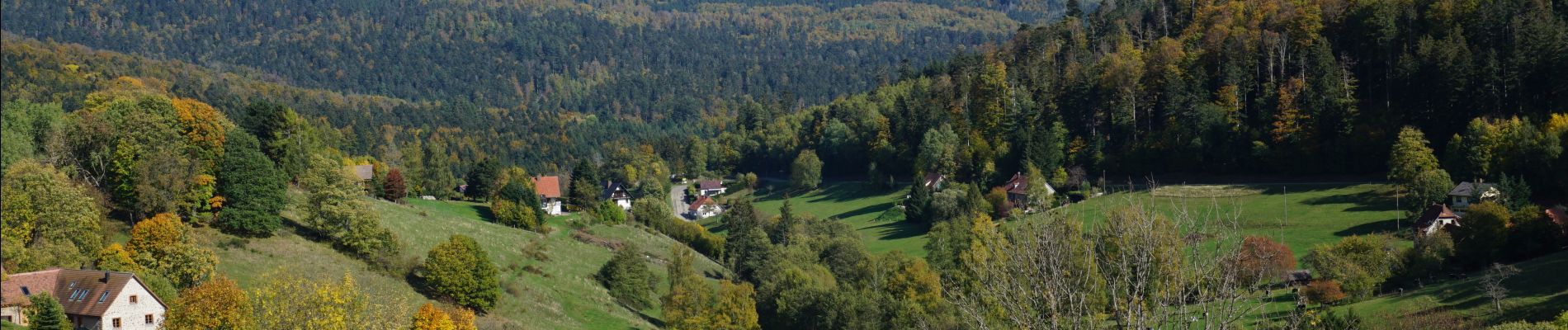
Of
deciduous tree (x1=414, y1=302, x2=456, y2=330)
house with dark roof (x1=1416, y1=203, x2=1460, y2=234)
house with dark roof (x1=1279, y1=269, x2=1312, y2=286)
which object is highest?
house with dark roof (x1=1416, y1=203, x2=1460, y2=234)

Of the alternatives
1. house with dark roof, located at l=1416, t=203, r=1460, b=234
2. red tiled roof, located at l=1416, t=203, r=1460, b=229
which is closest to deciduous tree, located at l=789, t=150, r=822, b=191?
red tiled roof, located at l=1416, t=203, r=1460, b=229

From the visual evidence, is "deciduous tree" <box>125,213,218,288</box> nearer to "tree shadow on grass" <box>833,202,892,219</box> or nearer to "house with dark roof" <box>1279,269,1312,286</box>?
"house with dark roof" <box>1279,269,1312,286</box>

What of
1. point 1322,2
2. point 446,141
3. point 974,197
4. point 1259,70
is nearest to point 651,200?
point 974,197

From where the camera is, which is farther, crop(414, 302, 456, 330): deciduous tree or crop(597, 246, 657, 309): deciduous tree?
crop(597, 246, 657, 309): deciduous tree

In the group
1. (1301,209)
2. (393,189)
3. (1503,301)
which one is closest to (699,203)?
(393,189)

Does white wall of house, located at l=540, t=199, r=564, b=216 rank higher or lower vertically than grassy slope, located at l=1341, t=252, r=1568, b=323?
higher
